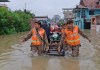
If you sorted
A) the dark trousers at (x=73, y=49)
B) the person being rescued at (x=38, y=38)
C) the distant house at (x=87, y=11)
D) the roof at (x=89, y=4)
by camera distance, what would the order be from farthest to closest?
the roof at (x=89, y=4) → the distant house at (x=87, y=11) → the person being rescued at (x=38, y=38) → the dark trousers at (x=73, y=49)

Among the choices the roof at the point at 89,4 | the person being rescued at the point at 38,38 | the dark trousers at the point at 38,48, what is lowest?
the dark trousers at the point at 38,48

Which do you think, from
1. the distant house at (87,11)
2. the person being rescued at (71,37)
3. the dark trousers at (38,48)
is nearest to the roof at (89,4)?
the distant house at (87,11)

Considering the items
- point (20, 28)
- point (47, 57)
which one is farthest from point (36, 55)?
point (20, 28)

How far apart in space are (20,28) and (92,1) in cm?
2262

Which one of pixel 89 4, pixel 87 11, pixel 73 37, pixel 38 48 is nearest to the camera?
pixel 73 37

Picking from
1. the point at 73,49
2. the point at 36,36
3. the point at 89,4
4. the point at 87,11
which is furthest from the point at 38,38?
the point at 89,4

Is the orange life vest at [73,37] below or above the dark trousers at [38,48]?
above

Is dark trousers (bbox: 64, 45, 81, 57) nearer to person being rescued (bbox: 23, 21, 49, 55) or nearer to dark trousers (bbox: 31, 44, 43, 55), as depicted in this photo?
person being rescued (bbox: 23, 21, 49, 55)

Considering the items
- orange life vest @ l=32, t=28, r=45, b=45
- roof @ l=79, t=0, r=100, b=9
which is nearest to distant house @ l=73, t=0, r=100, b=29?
roof @ l=79, t=0, r=100, b=9

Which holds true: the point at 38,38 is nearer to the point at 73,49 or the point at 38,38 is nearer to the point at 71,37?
the point at 71,37

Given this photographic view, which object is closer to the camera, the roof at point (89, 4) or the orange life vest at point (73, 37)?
the orange life vest at point (73, 37)

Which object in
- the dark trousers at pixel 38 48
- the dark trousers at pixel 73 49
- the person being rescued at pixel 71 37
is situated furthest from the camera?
the dark trousers at pixel 38 48

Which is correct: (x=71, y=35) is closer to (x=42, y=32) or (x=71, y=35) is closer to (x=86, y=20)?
(x=42, y=32)

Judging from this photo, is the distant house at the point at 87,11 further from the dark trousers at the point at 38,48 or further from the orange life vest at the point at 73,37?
the orange life vest at the point at 73,37
